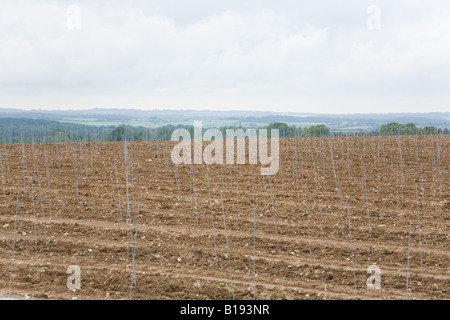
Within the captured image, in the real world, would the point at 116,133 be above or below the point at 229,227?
above

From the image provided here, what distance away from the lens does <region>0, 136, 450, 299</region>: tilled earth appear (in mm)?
3750

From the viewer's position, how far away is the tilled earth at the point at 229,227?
12.3 ft

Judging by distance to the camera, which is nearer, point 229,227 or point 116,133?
point 229,227

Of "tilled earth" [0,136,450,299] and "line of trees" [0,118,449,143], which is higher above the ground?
"line of trees" [0,118,449,143]

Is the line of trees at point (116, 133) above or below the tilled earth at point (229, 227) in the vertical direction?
above

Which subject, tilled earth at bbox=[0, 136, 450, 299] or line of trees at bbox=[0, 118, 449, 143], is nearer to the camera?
tilled earth at bbox=[0, 136, 450, 299]

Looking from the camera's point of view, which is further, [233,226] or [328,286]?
[233,226]

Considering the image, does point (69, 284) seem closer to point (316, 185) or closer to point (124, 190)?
point (124, 190)

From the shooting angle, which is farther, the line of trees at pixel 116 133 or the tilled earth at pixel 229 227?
the line of trees at pixel 116 133

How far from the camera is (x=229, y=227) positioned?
512cm

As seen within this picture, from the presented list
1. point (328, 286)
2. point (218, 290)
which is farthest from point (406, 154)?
point (218, 290)

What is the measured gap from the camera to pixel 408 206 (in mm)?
5871

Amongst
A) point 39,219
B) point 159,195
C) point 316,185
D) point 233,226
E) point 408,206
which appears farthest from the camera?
point 316,185

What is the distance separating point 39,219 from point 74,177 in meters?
2.01
